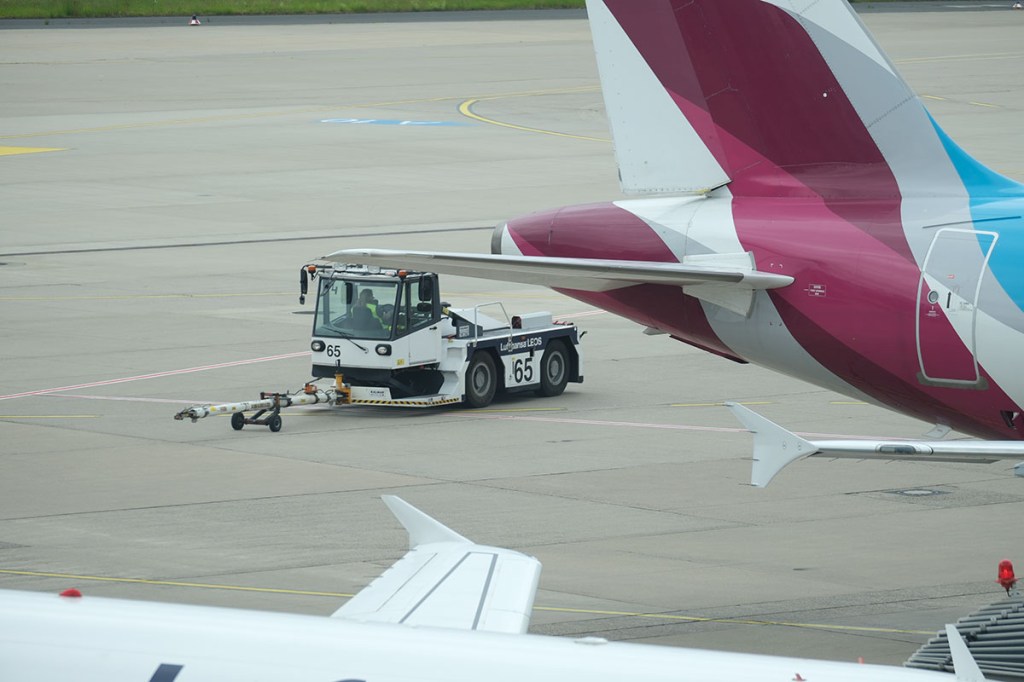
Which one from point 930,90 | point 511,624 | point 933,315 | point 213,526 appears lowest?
Result: point 213,526

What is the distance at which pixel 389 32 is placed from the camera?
11550 centimetres

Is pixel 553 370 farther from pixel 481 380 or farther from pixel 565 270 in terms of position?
pixel 565 270

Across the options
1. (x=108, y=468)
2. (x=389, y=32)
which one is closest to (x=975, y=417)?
(x=108, y=468)

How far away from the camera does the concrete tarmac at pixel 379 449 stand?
64.5ft

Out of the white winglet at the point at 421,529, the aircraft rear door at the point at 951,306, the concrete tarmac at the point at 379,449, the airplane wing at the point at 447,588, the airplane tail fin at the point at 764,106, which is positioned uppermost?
the airplane tail fin at the point at 764,106

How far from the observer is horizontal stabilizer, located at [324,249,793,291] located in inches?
690

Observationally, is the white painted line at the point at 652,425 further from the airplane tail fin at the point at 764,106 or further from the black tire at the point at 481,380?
the airplane tail fin at the point at 764,106

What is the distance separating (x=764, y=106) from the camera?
65.3 feet

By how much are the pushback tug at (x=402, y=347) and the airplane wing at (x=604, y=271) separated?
11938 mm

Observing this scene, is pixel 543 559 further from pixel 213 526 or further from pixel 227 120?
pixel 227 120

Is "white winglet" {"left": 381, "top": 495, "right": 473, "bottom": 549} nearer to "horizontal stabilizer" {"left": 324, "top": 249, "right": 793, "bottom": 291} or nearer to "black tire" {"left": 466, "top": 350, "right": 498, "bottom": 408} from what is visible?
"horizontal stabilizer" {"left": 324, "top": 249, "right": 793, "bottom": 291}

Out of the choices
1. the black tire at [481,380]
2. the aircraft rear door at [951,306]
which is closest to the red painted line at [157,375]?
the black tire at [481,380]

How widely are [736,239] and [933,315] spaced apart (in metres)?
2.73

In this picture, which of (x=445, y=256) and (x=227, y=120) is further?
(x=227, y=120)
